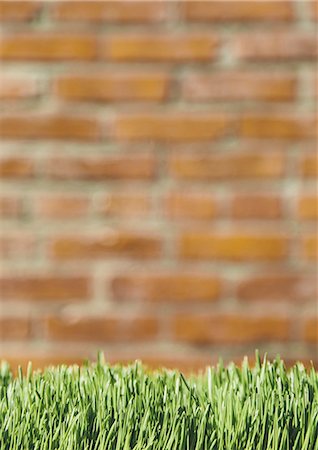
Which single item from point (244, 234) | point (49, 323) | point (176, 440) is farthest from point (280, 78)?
point (176, 440)

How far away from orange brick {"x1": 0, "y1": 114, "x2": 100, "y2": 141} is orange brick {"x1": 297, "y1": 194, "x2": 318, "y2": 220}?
0.65m

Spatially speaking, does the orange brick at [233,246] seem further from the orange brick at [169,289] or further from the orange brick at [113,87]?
the orange brick at [113,87]

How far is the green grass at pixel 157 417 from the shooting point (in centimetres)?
155

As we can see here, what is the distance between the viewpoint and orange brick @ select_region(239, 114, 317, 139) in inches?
112

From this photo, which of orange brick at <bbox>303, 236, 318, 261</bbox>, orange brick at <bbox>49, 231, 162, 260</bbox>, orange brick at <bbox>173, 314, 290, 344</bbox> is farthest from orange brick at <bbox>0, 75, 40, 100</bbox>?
orange brick at <bbox>303, 236, 318, 261</bbox>

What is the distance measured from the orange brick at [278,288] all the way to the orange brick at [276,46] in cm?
66

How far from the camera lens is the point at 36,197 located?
2.85 meters

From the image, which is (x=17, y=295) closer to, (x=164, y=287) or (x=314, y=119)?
(x=164, y=287)

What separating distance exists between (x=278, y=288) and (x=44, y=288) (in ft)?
2.31

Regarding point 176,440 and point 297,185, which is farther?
point 297,185

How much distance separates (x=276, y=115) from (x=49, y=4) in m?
0.76

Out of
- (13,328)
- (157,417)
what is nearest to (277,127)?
(13,328)

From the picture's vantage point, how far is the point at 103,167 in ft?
9.34

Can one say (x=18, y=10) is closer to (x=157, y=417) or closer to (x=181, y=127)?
(x=181, y=127)
